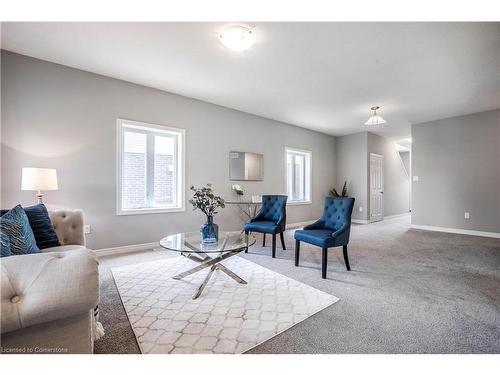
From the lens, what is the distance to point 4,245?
1104mm

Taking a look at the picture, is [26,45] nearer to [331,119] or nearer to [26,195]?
[26,195]

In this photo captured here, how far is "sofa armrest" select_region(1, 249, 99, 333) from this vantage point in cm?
79

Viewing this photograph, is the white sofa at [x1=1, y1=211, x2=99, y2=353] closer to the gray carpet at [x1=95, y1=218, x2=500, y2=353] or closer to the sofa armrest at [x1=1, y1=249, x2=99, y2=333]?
the sofa armrest at [x1=1, y1=249, x2=99, y2=333]

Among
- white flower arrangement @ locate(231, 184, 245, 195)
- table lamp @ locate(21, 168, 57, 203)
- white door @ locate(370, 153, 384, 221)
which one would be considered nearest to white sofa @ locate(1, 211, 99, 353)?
table lamp @ locate(21, 168, 57, 203)

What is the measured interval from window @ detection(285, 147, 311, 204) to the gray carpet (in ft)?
8.42

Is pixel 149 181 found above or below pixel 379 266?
above

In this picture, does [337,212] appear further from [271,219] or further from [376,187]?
[376,187]

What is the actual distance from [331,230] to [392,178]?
19.7 ft

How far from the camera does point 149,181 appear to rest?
382 centimetres

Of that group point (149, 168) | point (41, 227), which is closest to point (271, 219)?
point (149, 168)

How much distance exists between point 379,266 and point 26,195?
443 centimetres

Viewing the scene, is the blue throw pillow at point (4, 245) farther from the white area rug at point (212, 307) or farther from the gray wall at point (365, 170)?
the gray wall at point (365, 170)

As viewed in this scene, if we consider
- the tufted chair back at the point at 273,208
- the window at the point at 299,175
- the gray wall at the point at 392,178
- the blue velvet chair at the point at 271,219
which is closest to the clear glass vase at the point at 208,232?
the blue velvet chair at the point at 271,219
